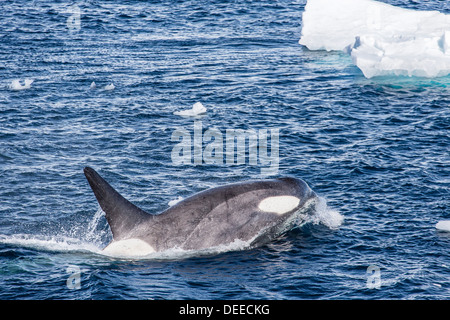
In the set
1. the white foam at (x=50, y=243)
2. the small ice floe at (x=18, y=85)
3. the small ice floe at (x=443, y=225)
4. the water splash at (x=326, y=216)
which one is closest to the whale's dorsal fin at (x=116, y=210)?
the white foam at (x=50, y=243)

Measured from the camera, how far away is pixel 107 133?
1112 inches

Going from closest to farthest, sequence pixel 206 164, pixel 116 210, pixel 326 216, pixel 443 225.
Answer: pixel 116 210
pixel 443 225
pixel 326 216
pixel 206 164

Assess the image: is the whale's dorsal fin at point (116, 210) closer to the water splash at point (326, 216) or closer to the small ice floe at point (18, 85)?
the water splash at point (326, 216)

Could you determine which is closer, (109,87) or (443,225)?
(443,225)

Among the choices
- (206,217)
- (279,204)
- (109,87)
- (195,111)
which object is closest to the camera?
(206,217)

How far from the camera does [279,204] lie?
18.3 meters

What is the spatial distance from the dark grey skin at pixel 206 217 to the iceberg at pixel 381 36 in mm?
16757

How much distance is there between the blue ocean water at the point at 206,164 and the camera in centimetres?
1656

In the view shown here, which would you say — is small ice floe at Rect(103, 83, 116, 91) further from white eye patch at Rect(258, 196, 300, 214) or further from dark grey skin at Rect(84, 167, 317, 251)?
white eye patch at Rect(258, 196, 300, 214)

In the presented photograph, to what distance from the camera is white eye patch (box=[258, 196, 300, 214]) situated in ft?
59.7

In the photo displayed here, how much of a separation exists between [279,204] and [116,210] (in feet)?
14.4

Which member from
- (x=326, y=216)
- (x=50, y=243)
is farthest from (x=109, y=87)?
(x=326, y=216)

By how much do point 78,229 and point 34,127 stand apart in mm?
10337

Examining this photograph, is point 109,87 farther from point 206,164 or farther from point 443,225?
point 443,225
